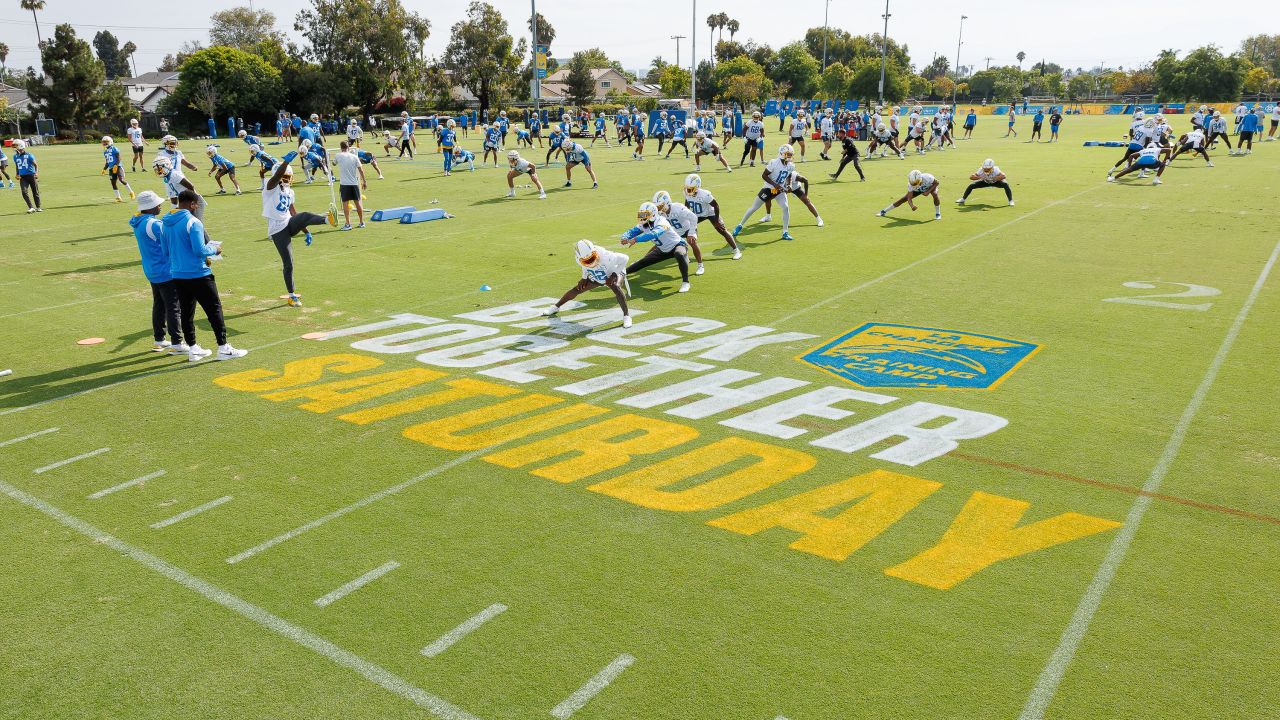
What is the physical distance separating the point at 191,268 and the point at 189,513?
433 cm

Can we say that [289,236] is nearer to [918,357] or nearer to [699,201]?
[699,201]

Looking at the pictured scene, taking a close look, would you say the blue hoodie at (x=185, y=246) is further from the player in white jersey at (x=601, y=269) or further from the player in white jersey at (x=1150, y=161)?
the player in white jersey at (x=1150, y=161)

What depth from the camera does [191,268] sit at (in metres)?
9.76

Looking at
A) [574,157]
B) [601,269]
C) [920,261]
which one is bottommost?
[920,261]

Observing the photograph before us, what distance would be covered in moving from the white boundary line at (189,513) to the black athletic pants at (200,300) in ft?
12.8

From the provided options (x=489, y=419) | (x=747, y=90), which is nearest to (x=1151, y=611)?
(x=489, y=419)

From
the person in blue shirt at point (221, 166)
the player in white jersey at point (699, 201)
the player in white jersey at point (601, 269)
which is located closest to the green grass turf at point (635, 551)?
the player in white jersey at point (601, 269)

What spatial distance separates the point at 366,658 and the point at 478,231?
49.0 feet

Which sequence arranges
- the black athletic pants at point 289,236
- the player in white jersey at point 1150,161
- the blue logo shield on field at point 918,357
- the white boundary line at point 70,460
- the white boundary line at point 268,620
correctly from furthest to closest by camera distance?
the player in white jersey at point 1150,161 → the black athletic pants at point 289,236 → the blue logo shield on field at point 918,357 → the white boundary line at point 70,460 → the white boundary line at point 268,620

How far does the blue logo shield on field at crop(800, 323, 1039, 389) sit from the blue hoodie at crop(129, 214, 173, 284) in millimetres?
7623

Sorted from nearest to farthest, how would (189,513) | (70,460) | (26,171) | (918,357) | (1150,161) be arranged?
(189,513), (70,460), (918,357), (26,171), (1150,161)

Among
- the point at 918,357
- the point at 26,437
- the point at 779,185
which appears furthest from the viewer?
the point at 779,185

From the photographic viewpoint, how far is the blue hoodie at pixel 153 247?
978cm

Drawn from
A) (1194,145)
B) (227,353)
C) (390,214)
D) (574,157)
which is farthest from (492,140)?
(1194,145)
